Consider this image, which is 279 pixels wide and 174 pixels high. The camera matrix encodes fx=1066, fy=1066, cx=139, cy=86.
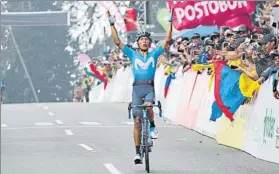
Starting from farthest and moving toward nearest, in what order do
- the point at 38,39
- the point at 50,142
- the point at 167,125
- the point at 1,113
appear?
the point at 38,39
the point at 1,113
the point at 167,125
the point at 50,142

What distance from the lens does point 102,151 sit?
18.7 m

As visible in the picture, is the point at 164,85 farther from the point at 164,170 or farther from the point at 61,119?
the point at 164,170

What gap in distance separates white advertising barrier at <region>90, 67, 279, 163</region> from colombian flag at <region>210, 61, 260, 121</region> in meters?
0.19

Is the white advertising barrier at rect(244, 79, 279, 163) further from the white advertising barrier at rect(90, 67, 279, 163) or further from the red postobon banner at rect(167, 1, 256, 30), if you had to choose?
the red postobon banner at rect(167, 1, 256, 30)

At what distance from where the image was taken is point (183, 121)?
26.4m

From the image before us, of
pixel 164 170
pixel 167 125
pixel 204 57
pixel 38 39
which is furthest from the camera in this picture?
pixel 38 39

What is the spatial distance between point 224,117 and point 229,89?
2.64 feet

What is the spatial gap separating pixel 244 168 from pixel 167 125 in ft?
37.6

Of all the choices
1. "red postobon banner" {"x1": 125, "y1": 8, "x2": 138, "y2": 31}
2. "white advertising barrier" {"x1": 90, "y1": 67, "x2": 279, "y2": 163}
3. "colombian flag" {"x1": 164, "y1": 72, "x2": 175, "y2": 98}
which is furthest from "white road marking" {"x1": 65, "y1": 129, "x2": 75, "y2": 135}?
"red postobon banner" {"x1": 125, "y1": 8, "x2": 138, "y2": 31}

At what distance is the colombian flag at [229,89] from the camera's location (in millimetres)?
18797

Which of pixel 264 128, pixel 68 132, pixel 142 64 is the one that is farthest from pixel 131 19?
pixel 142 64

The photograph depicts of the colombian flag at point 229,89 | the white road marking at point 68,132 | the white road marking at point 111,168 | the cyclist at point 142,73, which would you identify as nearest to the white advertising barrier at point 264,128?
the colombian flag at point 229,89

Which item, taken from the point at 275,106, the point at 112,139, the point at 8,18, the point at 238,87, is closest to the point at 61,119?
the point at 112,139

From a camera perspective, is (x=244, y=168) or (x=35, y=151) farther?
(x=35, y=151)
